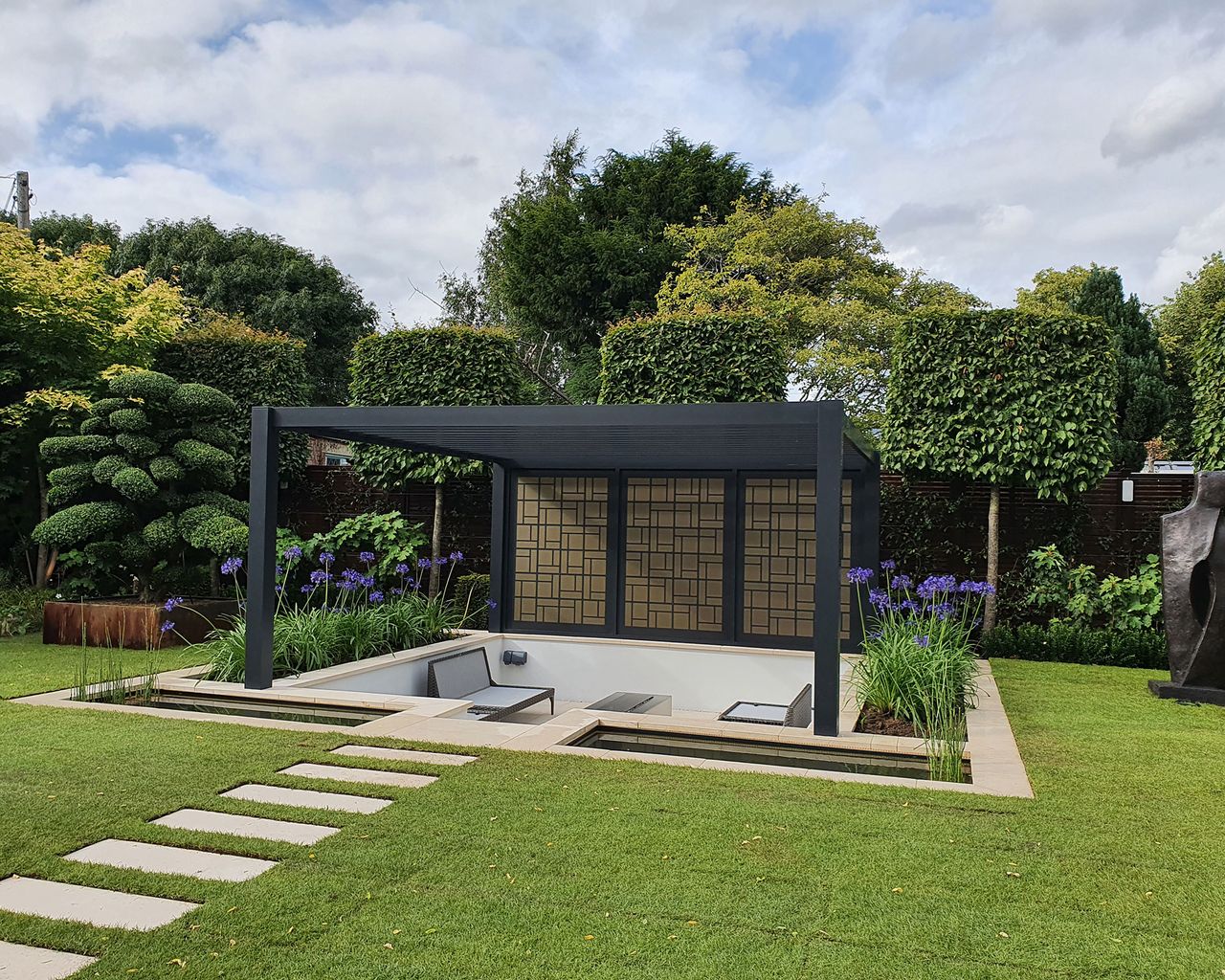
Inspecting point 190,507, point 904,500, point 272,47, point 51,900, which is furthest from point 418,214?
point 51,900

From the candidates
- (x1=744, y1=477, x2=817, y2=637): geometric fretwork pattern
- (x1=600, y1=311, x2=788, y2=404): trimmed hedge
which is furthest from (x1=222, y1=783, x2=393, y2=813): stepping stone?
(x1=600, y1=311, x2=788, y2=404): trimmed hedge

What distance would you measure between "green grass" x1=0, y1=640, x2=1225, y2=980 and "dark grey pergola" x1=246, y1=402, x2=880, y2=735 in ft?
5.14

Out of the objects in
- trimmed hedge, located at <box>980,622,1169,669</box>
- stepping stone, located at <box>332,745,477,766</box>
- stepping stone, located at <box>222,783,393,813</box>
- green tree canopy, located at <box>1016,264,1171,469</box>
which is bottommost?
stepping stone, located at <box>222,783,393,813</box>

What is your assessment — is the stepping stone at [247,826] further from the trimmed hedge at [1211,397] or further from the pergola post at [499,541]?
the trimmed hedge at [1211,397]

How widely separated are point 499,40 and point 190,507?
655 centimetres

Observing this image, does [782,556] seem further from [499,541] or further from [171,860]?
[171,860]

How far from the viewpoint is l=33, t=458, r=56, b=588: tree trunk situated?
10.8 meters

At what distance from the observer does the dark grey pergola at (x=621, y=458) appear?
5.53m

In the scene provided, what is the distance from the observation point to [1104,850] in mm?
3564

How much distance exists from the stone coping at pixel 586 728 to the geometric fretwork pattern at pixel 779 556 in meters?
2.44

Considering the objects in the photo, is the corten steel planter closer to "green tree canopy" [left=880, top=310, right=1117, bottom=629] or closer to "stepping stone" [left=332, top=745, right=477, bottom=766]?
"stepping stone" [left=332, top=745, right=477, bottom=766]

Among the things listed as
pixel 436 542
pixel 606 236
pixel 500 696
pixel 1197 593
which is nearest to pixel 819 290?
pixel 606 236

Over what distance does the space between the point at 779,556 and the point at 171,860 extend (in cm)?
676

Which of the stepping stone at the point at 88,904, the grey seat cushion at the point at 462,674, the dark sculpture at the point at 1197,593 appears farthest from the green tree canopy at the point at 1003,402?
the stepping stone at the point at 88,904
